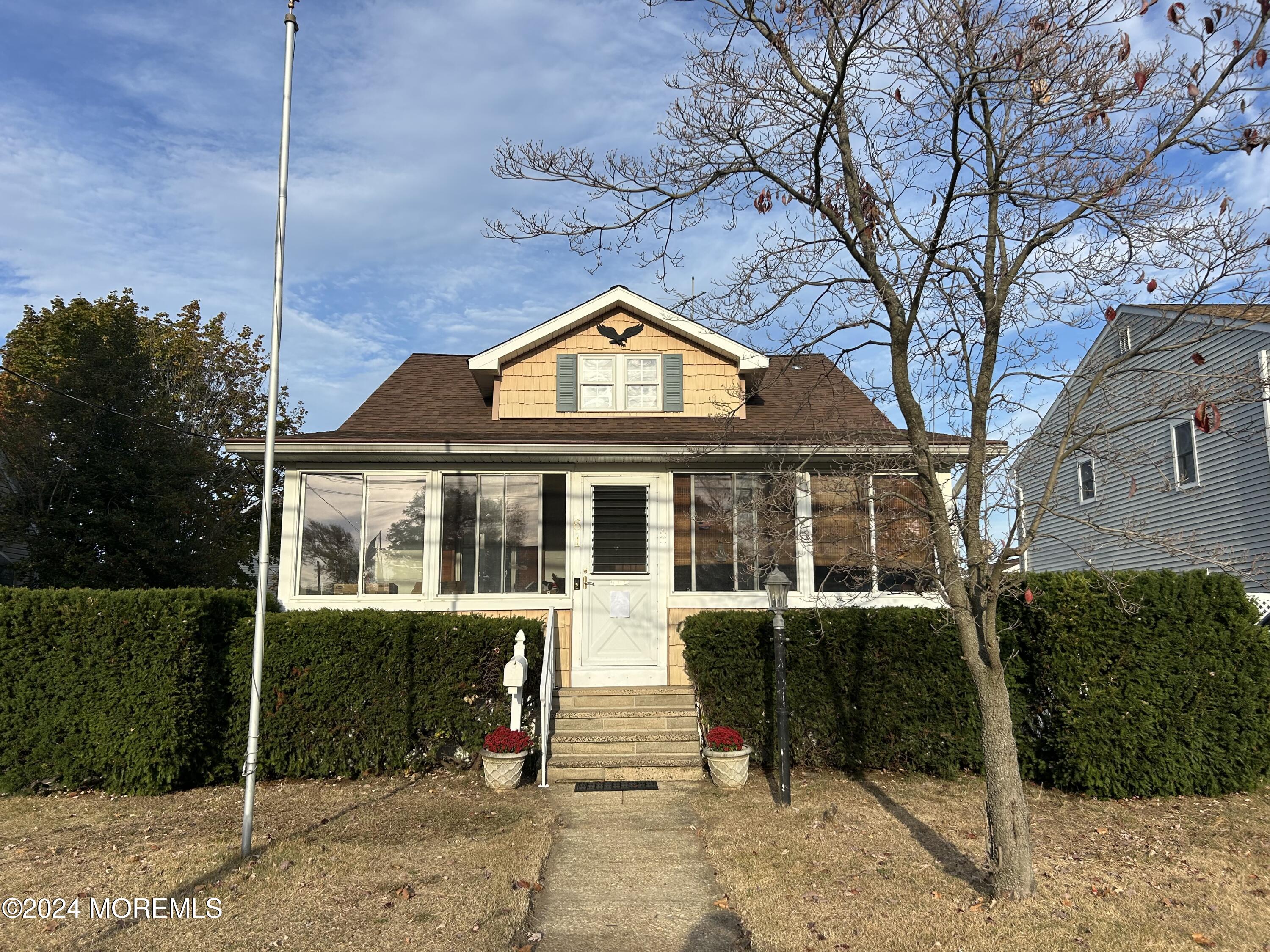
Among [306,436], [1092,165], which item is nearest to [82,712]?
[306,436]

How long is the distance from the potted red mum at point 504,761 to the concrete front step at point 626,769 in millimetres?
398

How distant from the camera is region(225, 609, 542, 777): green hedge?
28.0 ft

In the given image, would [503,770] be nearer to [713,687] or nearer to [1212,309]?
[713,687]

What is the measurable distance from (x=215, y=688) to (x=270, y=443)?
364 cm

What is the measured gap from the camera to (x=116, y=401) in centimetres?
1906

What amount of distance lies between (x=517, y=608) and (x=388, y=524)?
1.93 m

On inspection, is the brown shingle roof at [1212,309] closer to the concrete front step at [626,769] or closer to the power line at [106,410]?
the concrete front step at [626,769]

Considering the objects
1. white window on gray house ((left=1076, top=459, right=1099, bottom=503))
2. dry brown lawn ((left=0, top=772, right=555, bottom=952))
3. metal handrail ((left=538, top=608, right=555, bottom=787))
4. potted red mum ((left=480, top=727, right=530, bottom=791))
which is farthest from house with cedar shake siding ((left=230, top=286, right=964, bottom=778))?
white window on gray house ((left=1076, top=459, right=1099, bottom=503))

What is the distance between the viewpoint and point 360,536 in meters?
10.2

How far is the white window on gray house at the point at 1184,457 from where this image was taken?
16.3 metres

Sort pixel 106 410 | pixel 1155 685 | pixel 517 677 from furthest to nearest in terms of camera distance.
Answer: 1. pixel 106 410
2. pixel 517 677
3. pixel 1155 685

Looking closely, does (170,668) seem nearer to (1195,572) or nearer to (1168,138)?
(1168,138)

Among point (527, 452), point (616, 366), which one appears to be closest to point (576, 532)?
point (527, 452)

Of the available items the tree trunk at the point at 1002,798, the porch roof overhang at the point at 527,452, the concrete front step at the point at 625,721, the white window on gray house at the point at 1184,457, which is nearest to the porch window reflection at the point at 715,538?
the porch roof overhang at the point at 527,452
